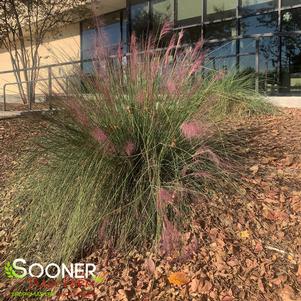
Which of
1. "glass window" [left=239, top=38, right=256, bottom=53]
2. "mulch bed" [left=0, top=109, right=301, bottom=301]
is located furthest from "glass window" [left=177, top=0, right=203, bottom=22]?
"mulch bed" [left=0, top=109, right=301, bottom=301]

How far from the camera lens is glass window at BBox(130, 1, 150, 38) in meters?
15.4

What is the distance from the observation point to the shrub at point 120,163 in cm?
322

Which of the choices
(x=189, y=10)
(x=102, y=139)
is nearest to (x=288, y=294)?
(x=102, y=139)

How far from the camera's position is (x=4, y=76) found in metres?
23.1

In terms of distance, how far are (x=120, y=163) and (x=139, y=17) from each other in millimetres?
13183

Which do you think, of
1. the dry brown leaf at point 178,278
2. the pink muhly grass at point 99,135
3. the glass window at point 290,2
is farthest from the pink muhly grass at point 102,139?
the glass window at point 290,2

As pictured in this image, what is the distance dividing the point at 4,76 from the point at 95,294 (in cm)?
2198

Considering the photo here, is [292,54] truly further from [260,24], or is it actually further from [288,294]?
[288,294]

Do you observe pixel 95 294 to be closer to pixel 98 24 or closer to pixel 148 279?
pixel 148 279

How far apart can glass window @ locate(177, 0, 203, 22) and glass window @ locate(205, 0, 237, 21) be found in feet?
0.96

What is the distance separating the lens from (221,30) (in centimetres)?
1312

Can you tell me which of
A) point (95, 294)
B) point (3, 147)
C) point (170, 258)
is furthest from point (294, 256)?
point (3, 147)

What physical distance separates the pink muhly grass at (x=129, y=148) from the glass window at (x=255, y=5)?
9.52m

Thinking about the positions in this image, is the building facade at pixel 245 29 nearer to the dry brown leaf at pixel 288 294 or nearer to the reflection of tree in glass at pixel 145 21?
the reflection of tree in glass at pixel 145 21
